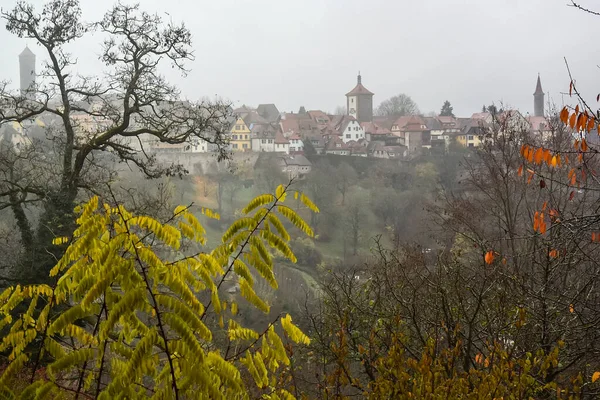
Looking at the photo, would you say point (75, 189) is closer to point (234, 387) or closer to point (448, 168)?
point (234, 387)

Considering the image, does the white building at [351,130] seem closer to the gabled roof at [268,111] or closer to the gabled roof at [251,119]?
the gabled roof at [251,119]

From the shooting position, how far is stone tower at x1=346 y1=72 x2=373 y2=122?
306ft

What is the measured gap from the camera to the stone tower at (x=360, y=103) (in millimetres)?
93312

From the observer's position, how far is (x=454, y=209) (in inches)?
698

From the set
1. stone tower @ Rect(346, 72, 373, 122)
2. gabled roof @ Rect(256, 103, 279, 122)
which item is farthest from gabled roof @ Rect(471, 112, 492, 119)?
gabled roof @ Rect(256, 103, 279, 122)

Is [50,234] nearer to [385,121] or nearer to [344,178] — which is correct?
[344,178]

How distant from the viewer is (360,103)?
A: 94000 mm

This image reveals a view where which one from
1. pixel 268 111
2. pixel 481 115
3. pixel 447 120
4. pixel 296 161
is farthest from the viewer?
pixel 268 111

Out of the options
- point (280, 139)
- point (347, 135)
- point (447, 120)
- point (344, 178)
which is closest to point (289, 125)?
point (280, 139)

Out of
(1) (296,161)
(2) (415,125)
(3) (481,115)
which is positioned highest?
(3) (481,115)

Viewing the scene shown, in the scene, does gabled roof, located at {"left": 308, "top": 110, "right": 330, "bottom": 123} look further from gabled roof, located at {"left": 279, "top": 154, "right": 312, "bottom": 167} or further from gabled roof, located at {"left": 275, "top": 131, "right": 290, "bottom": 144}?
gabled roof, located at {"left": 279, "top": 154, "right": 312, "bottom": 167}

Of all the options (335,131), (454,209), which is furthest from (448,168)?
(454,209)

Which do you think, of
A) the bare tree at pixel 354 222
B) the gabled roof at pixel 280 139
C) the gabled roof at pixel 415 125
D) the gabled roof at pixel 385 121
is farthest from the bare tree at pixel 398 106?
the bare tree at pixel 354 222

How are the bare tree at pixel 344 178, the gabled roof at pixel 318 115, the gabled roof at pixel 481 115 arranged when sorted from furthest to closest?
the gabled roof at pixel 318 115, the gabled roof at pixel 481 115, the bare tree at pixel 344 178
